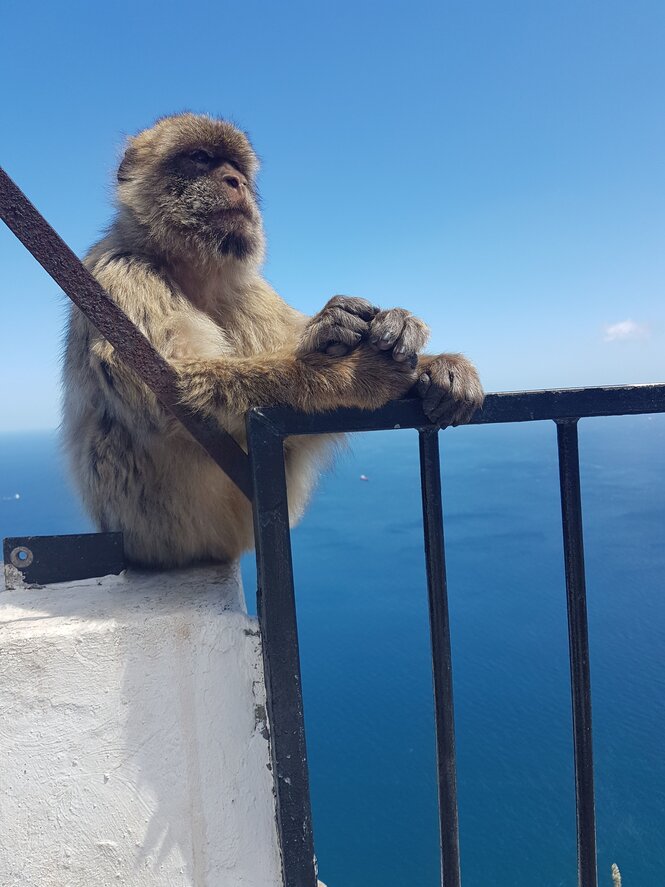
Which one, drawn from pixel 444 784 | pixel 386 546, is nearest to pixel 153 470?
pixel 444 784

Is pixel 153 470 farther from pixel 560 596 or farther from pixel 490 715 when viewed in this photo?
pixel 560 596

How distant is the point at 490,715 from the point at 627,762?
5.12 m

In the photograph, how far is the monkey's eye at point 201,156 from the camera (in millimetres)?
2275

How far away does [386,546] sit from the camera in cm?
4166

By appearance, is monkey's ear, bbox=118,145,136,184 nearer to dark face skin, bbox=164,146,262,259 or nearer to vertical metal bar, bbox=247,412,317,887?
dark face skin, bbox=164,146,262,259

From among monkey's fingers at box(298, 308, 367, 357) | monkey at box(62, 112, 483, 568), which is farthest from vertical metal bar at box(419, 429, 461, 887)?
monkey's fingers at box(298, 308, 367, 357)

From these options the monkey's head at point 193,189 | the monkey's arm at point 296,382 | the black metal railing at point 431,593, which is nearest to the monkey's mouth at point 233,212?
the monkey's head at point 193,189

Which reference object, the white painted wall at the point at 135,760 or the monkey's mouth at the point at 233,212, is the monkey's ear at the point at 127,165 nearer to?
the monkey's mouth at the point at 233,212

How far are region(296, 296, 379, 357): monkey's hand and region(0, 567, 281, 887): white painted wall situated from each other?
706mm

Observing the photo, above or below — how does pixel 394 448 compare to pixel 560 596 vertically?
above

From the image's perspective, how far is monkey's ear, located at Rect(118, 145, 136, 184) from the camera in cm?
235

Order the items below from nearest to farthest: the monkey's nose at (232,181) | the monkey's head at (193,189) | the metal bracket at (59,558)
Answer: the metal bracket at (59,558) < the monkey's head at (193,189) < the monkey's nose at (232,181)

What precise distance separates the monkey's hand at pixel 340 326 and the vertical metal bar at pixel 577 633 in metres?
0.57

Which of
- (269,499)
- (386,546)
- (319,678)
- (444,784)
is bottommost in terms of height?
(319,678)
